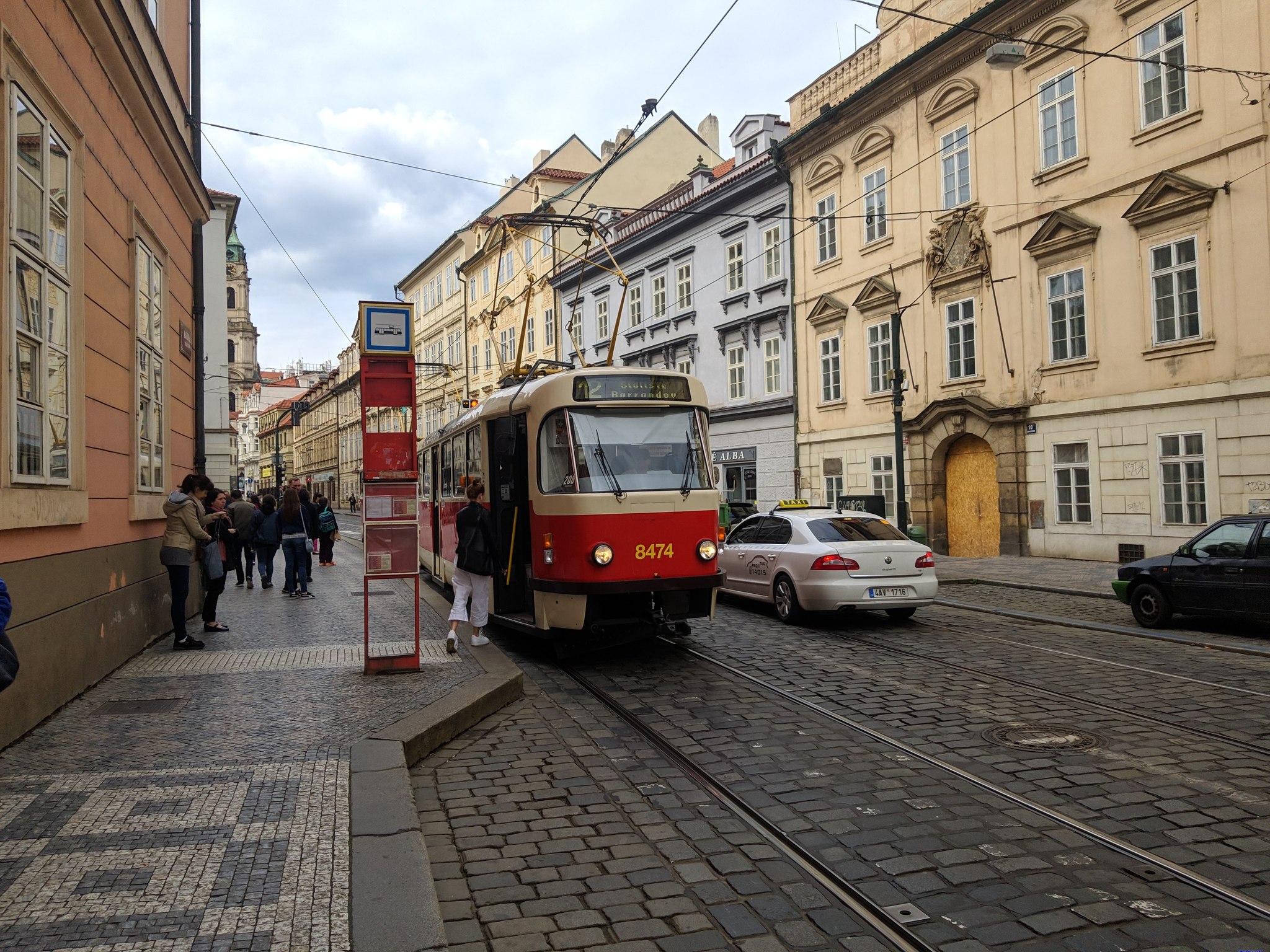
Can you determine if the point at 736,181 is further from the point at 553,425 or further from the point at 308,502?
the point at 553,425

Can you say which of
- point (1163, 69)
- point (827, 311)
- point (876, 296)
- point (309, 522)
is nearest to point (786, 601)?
point (309, 522)

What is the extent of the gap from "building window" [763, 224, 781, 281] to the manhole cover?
82.2 ft

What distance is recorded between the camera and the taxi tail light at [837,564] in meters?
12.3

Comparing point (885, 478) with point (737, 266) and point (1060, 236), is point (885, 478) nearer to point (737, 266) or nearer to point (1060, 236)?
point (1060, 236)

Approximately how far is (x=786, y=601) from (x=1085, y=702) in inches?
213

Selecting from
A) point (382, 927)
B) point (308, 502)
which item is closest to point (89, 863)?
point (382, 927)

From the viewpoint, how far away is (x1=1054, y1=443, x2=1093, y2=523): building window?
2055 centimetres

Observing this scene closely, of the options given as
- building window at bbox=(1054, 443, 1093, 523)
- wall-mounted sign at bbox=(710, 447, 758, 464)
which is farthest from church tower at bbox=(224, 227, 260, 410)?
building window at bbox=(1054, 443, 1093, 523)

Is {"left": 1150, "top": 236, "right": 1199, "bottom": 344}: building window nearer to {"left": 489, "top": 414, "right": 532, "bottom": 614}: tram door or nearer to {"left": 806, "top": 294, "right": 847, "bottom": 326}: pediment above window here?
{"left": 806, "top": 294, "right": 847, "bottom": 326}: pediment above window

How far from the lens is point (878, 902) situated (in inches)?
163

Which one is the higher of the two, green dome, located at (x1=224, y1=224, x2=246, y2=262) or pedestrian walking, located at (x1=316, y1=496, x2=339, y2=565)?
green dome, located at (x1=224, y1=224, x2=246, y2=262)

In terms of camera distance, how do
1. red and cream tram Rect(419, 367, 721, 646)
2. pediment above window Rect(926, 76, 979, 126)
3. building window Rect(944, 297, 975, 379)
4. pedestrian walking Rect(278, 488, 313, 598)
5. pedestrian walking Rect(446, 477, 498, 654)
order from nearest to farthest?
red and cream tram Rect(419, 367, 721, 646)
pedestrian walking Rect(446, 477, 498, 654)
pedestrian walking Rect(278, 488, 313, 598)
pediment above window Rect(926, 76, 979, 126)
building window Rect(944, 297, 975, 379)

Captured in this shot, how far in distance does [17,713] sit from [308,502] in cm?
1291

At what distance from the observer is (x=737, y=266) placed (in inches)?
1293
